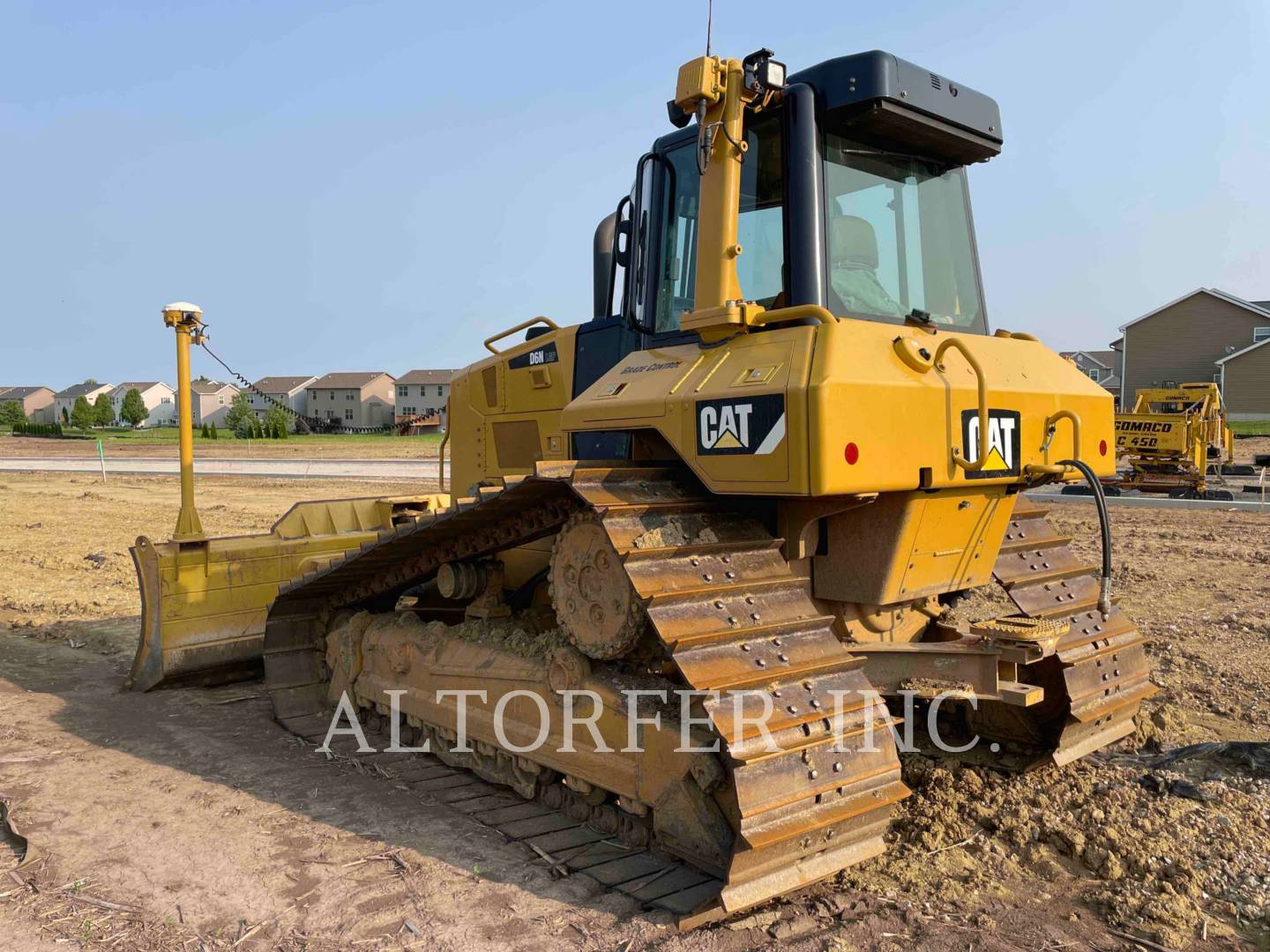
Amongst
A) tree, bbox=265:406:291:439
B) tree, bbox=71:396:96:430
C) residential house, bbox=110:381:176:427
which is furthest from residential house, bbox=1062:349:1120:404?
residential house, bbox=110:381:176:427

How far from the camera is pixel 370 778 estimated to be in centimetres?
521

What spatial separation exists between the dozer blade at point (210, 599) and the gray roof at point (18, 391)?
5118 inches

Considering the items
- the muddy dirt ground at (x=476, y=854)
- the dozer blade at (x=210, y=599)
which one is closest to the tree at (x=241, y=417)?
the dozer blade at (x=210, y=599)

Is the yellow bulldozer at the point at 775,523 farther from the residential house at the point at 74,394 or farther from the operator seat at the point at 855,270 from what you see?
the residential house at the point at 74,394

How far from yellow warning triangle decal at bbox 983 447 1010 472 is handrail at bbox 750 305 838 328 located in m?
0.85

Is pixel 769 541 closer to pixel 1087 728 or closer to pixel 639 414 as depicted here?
pixel 639 414

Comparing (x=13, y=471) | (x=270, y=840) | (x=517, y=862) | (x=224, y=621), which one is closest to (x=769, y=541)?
(x=517, y=862)

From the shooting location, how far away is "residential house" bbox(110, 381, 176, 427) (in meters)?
111

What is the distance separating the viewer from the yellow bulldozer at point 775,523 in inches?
139

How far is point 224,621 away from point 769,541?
4616 mm

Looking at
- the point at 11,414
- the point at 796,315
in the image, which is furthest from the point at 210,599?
the point at 11,414

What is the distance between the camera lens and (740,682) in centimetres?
341

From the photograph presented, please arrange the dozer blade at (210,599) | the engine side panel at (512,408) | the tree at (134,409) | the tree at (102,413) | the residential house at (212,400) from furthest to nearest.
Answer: the residential house at (212,400), the tree at (134,409), the tree at (102,413), the dozer blade at (210,599), the engine side panel at (512,408)

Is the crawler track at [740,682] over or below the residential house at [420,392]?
below
